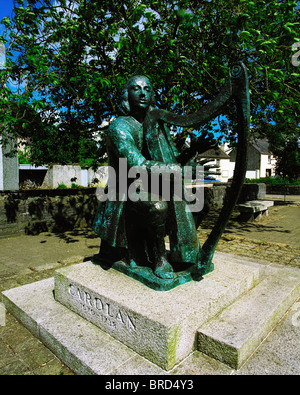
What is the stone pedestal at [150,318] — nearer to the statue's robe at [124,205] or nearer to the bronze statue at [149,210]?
the bronze statue at [149,210]

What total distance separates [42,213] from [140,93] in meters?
6.07

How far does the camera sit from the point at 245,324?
2.26 metres

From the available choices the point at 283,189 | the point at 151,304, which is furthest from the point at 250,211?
the point at 283,189

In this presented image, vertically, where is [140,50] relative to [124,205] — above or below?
above

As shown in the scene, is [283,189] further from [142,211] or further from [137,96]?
[142,211]

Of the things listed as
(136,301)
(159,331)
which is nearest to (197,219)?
(136,301)

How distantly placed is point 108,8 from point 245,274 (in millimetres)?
5547

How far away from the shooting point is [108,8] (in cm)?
561

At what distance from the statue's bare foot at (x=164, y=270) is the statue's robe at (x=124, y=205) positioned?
0.08 meters

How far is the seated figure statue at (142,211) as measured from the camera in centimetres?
247

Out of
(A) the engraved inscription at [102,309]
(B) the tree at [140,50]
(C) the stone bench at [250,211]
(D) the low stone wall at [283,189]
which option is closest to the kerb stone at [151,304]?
(A) the engraved inscription at [102,309]

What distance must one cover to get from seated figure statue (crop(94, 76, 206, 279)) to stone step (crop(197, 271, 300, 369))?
1.76 feet
